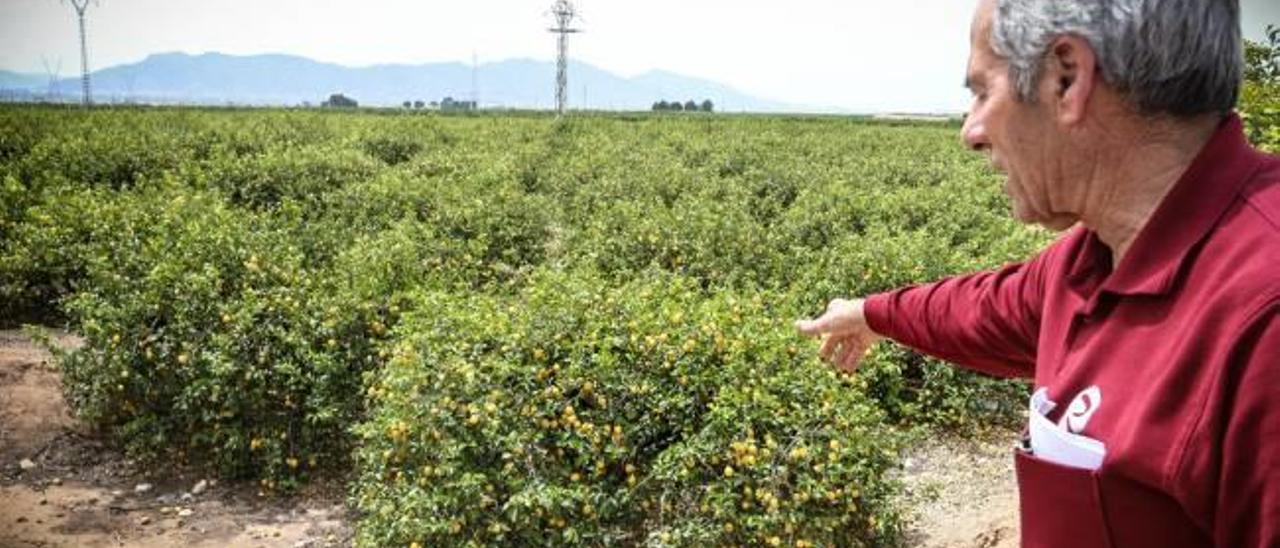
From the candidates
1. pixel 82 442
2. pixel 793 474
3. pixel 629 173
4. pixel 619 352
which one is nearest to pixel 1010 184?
pixel 793 474

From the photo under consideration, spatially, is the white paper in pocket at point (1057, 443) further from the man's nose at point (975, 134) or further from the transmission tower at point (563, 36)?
the transmission tower at point (563, 36)

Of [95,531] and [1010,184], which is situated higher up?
[1010,184]

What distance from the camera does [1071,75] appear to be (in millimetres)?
1244

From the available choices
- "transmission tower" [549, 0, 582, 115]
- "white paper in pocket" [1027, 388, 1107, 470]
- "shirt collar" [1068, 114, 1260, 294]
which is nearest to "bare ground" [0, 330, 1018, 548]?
"white paper in pocket" [1027, 388, 1107, 470]

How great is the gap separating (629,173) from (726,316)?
1008cm

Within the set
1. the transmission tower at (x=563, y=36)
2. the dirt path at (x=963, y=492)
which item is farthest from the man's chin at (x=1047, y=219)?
the transmission tower at (x=563, y=36)

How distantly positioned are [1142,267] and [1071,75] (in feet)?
0.91

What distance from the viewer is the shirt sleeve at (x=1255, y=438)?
0.97m

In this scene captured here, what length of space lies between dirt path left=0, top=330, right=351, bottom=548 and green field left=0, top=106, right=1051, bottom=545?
0.67 ft

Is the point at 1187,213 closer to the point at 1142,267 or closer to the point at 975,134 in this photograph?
the point at 1142,267

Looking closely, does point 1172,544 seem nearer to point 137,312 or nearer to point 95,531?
point 95,531

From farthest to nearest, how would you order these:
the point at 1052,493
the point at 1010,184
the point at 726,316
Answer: the point at 726,316
the point at 1010,184
the point at 1052,493

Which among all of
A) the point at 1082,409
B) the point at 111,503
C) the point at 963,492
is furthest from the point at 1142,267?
the point at 111,503

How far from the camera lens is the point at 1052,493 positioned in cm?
127
